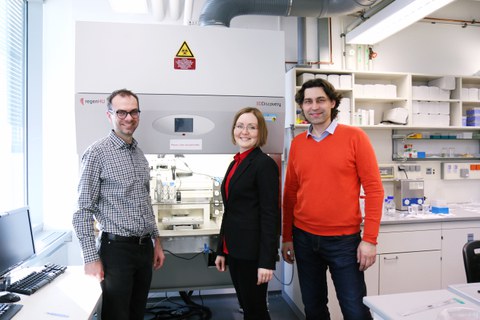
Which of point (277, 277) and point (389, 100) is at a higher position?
point (389, 100)

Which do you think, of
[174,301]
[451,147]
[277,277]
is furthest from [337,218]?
[451,147]

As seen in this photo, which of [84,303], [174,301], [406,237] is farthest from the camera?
[174,301]

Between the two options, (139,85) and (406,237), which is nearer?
(139,85)

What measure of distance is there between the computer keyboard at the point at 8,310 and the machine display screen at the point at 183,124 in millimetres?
1120

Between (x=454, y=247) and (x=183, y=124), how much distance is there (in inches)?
95.3

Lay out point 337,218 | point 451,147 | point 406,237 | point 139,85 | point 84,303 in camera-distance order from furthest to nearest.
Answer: point 451,147 → point 406,237 → point 139,85 → point 337,218 → point 84,303

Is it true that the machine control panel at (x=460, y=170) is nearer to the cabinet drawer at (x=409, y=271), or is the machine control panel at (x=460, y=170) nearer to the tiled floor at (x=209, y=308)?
the cabinet drawer at (x=409, y=271)

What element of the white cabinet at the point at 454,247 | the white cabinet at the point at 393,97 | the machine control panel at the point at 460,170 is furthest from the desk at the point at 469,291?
the machine control panel at the point at 460,170

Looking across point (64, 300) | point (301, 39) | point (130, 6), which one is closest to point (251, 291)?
point (64, 300)

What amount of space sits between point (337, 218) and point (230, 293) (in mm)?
1914

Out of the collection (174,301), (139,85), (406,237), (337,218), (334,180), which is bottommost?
(174,301)

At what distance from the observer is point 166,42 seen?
6.21ft

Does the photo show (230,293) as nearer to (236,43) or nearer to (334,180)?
(334,180)

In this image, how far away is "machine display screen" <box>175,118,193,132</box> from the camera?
1.94m
